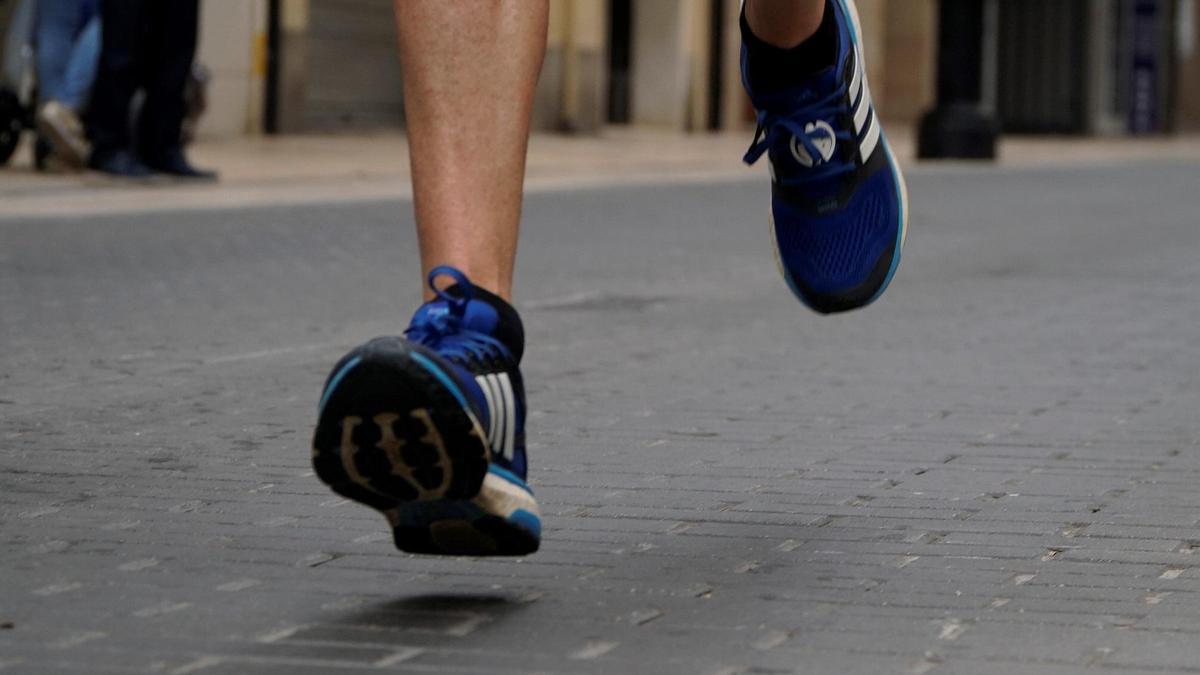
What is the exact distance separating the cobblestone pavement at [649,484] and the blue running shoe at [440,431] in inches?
4.2

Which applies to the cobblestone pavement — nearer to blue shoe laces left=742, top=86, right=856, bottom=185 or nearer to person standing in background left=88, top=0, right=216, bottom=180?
blue shoe laces left=742, top=86, right=856, bottom=185

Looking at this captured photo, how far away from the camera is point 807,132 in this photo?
3299mm

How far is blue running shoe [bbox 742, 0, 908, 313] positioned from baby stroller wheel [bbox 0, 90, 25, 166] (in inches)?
402

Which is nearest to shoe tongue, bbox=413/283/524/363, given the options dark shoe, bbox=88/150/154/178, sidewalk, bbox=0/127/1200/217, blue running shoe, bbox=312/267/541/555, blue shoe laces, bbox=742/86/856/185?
blue running shoe, bbox=312/267/541/555

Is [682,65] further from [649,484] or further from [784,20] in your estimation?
[784,20]

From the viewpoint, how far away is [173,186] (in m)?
12.2

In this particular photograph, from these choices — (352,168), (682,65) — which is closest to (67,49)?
(352,168)

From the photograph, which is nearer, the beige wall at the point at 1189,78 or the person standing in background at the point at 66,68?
the person standing in background at the point at 66,68

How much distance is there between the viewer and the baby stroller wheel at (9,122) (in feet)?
42.8

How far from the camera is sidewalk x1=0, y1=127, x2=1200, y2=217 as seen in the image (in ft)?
36.7

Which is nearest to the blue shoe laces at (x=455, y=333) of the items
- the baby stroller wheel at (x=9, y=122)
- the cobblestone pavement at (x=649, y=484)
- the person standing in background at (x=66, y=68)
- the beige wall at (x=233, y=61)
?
the cobblestone pavement at (x=649, y=484)

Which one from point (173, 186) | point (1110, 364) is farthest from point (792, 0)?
point (173, 186)

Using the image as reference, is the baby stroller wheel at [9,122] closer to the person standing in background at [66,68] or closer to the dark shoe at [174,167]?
the person standing in background at [66,68]

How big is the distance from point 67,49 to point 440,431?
35.7 feet
